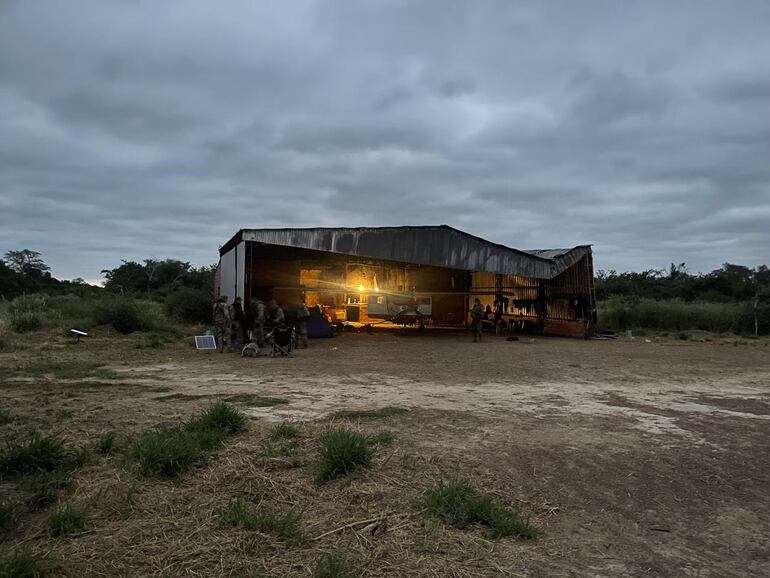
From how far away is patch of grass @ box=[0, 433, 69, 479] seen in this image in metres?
5.16

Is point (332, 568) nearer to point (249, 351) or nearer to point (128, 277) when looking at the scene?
point (249, 351)

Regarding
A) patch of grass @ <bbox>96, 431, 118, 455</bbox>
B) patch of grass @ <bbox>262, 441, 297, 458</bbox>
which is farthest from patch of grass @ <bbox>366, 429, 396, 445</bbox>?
patch of grass @ <bbox>96, 431, 118, 455</bbox>

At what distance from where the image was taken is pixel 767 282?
47.4m

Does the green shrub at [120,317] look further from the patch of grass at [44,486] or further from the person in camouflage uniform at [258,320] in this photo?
the patch of grass at [44,486]

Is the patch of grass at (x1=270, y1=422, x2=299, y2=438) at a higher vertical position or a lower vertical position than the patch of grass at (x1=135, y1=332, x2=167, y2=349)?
lower

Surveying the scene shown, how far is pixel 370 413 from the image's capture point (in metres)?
7.68

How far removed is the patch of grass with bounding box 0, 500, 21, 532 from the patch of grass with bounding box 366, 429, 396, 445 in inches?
124

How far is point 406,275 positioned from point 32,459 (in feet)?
73.4

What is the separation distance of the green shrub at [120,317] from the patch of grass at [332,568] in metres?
19.8

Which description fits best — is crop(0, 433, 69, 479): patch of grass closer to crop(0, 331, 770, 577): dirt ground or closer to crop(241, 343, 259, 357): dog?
crop(0, 331, 770, 577): dirt ground

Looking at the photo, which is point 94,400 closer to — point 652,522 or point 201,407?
point 201,407

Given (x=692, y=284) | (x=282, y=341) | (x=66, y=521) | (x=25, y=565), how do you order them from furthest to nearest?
(x=692, y=284) < (x=282, y=341) < (x=66, y=521) < (x=25, y=565)

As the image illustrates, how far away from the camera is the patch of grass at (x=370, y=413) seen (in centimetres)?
752

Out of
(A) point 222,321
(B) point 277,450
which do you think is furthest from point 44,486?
(A) point 222,321
